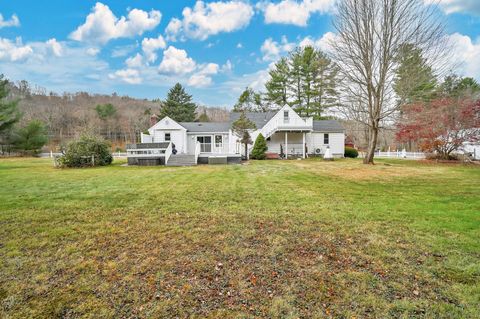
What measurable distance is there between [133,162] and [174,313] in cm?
1616

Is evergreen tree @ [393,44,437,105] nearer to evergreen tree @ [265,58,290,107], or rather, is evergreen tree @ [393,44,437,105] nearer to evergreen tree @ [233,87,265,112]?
evergreen tree @ [265,58,290,107]

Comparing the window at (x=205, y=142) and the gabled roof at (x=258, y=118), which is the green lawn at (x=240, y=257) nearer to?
the window at (x=205, y=142)

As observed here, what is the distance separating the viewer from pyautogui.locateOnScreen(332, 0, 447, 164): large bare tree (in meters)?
14.6

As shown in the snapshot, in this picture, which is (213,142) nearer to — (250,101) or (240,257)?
(250,101)

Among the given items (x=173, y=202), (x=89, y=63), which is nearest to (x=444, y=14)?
(x=173, y=202)

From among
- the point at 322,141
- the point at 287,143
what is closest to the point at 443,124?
the point at 322,141

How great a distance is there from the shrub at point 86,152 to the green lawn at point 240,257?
10.2 m

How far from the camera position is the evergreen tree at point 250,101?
37.0 m

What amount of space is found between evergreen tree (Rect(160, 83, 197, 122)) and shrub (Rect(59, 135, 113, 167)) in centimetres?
2573

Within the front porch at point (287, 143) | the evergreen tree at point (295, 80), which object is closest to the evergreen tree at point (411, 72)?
the front porch at point (287, 143)

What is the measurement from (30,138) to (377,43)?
36.8 m

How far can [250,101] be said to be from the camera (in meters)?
37.7

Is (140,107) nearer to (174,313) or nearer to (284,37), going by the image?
(284,37)

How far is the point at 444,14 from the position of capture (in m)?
14.0
